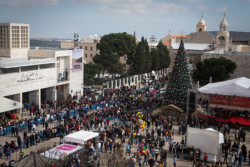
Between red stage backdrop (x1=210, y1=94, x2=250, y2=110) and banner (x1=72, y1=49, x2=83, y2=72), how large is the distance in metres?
18.7

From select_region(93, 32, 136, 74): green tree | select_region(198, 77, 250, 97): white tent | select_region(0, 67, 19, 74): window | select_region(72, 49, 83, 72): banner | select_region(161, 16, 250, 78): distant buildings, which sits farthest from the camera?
select_region(93, 32, 136, 74): green tree

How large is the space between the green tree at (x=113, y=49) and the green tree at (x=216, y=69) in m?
18.2

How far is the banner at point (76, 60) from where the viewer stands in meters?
39.3

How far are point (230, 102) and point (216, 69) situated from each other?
8083 mm

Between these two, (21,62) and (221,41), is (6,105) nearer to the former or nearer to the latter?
(21,62)

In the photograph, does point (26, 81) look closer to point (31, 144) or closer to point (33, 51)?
point (33, 51)

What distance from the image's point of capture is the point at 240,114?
1174 inches

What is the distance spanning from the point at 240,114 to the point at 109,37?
3283cm

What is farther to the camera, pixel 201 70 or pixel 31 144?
pixel 201 70

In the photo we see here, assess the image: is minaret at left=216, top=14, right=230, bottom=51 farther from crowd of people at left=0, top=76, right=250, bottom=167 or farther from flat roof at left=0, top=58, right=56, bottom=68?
flat roof at left=0, top=58, right=56, bottom=68

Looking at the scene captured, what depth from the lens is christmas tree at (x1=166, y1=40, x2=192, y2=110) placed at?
31.0m

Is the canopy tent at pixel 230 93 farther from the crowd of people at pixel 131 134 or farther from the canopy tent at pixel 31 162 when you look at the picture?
the canopy tent at pixel 31 162

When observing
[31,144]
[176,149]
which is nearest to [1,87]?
[31,144]

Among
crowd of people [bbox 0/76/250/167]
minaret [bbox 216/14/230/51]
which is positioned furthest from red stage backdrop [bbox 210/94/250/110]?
minaret [bbox 216/14/230/51]
